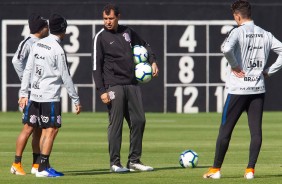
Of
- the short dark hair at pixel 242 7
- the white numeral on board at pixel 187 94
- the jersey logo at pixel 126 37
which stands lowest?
the white numeral on board at pixel 187 94

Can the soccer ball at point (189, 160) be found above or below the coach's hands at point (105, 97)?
below

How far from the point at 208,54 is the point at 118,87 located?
54.1ft

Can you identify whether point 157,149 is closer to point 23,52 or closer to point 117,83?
point 117,83

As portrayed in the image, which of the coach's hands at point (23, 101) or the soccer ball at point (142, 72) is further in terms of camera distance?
the soccer ball at point (142, 72)

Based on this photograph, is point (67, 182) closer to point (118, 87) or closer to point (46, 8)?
point (118, 87)

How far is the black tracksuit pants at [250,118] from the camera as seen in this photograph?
1248 cm

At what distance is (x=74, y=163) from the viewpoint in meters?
15.2

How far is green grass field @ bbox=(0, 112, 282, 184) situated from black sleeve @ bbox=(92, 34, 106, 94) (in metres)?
1.18

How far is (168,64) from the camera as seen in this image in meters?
30.0

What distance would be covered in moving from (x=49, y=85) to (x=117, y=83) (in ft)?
4.09

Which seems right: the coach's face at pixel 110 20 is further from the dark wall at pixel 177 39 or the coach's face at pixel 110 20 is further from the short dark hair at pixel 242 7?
the dark wall at pixel 177 39

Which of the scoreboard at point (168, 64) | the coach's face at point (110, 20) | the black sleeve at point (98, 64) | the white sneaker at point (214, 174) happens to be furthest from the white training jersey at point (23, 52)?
the scoreboard at point (168, 64)

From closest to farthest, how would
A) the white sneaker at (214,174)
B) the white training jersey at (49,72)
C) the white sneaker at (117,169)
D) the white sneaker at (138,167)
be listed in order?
1. the white sneaker at (214,174)
2. the white training jersey at (49,72)
3. the white sneaker at (117,169)
4. the white sneaker at (138,167)

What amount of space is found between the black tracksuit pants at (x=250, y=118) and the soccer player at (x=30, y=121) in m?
2.53
